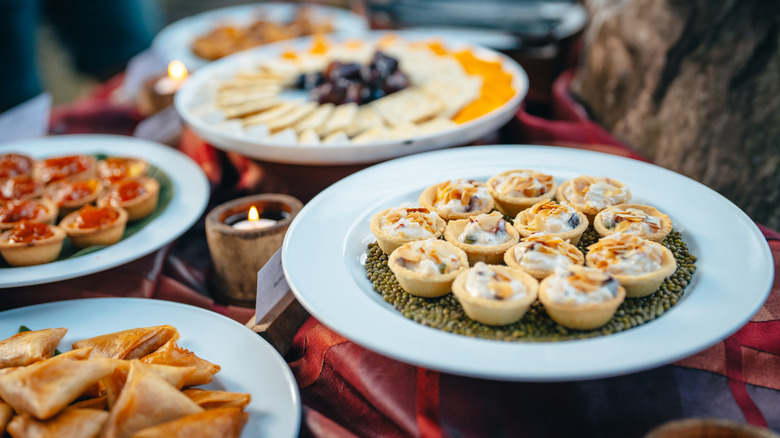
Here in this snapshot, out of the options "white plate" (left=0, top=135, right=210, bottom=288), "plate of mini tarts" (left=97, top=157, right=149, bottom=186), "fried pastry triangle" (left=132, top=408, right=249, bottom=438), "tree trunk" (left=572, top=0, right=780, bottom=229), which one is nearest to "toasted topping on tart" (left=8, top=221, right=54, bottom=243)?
"white plate" (left=0, top=135, right=210, bottom=288)

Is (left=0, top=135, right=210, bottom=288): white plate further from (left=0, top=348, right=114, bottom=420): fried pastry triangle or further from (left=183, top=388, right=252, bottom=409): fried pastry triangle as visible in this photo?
(left=183, top=388, right=252, bottom=409): fried pastry triangle

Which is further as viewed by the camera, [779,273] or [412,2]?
[412,2]

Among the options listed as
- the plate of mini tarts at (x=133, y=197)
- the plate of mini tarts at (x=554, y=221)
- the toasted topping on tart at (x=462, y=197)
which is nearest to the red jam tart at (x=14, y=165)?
the plate of mini tarts at (x=133, y=197)

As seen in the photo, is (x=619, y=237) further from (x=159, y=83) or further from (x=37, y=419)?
(x=159, y=83)

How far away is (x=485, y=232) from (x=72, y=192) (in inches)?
62.7

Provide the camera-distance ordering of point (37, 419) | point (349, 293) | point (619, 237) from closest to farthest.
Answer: point (37, 419)
point (349, 293)
point (619, 237)

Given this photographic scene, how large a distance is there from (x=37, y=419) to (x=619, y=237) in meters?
1.38

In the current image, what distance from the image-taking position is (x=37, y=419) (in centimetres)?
112

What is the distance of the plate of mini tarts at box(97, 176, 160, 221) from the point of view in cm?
201

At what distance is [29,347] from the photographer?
1.30 metres

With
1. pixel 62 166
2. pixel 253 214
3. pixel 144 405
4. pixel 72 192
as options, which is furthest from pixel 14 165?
pixel 144 405

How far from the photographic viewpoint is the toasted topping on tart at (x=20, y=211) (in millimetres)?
1925

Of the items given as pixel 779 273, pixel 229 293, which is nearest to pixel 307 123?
pixel 229 293

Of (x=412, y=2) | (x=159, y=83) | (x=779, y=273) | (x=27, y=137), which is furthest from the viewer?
(x=412, y=2)
